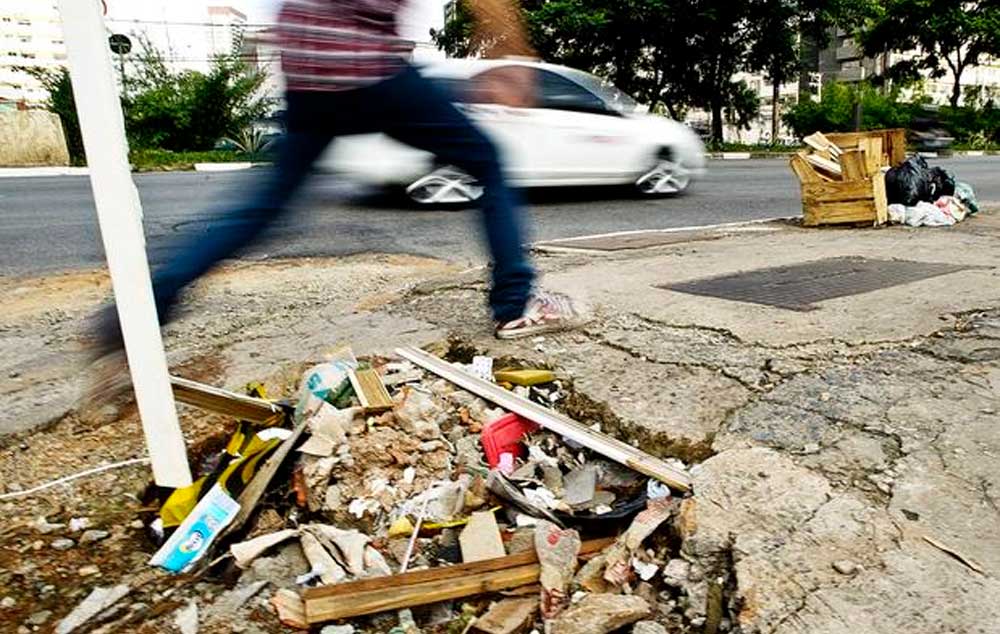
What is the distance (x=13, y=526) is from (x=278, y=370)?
0.97m

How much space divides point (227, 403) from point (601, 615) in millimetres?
1276

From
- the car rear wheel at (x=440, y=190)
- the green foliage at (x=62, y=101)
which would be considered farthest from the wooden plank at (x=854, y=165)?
the green foliage at (x=62, y=101)

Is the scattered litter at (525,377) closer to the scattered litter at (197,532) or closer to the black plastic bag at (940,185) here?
the scattered litter at (197,532)

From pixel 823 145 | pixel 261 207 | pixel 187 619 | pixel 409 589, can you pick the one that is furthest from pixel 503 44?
pixel 823 145

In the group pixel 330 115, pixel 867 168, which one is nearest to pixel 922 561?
pixel 330 115

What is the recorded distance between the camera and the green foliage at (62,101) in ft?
58.7

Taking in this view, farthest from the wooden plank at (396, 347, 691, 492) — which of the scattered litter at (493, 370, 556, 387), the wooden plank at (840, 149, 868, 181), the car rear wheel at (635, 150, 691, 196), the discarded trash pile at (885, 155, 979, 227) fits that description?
the car rear wheel at (635, 150, 691, 196)

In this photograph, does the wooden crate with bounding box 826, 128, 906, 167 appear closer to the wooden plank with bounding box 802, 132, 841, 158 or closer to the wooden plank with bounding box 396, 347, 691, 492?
the wooden plank with bounding box 802, 132, 841, 158

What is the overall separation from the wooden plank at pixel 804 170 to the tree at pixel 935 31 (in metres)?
25.9

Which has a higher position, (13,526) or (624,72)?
(624,72)

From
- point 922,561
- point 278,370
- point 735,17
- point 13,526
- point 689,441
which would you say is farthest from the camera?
point 735,17

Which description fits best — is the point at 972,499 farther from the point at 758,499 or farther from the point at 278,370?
the point at 278,370

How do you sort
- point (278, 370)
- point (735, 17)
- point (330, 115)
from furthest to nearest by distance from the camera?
point (735, 17)
point (278, 370)
point (330, 115)

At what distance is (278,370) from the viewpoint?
262 centimetres
